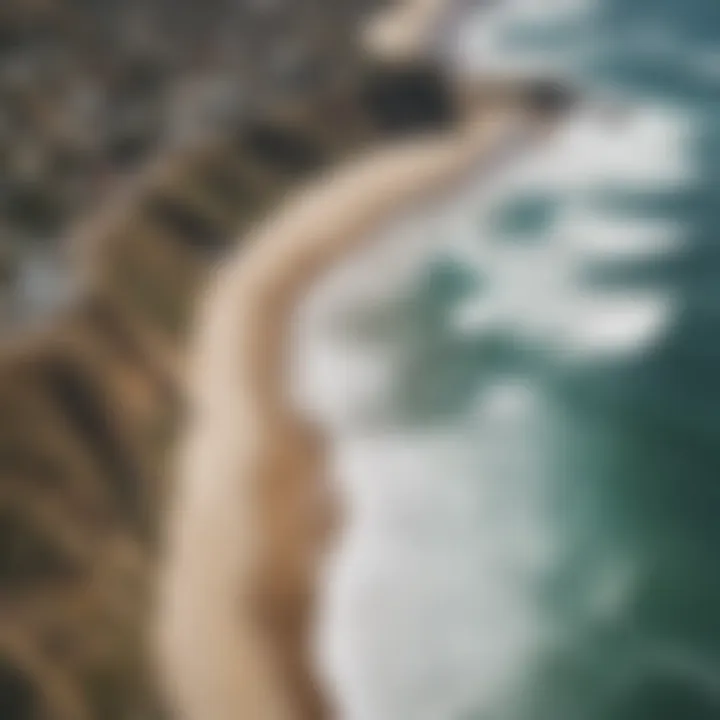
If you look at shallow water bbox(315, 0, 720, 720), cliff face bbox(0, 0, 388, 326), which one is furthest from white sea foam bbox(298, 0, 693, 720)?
cliff face bbox(0, 0, 388, 326)

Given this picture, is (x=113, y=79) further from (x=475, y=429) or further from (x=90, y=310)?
(x=475, y=429)

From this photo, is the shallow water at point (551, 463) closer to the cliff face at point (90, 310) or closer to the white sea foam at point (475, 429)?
the white sea foam at point (475, 429)

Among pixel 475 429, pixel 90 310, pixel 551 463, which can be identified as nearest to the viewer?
pixel 551 463

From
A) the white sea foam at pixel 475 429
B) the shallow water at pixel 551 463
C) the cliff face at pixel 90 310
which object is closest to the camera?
the cliff face at pixel 90 310

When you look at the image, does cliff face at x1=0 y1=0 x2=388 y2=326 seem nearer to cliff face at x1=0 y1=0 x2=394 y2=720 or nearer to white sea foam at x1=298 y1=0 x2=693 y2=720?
cliff face at x1=0 y1=0 x2=394 y2=720

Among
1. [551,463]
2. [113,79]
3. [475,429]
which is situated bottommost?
[551,463]

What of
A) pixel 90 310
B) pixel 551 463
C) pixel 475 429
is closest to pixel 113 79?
pixel 90 310

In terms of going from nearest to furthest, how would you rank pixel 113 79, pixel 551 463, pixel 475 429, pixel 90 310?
pixel 551 463 → pixel 475 429 → pixel 90 310 → pixel 113 79

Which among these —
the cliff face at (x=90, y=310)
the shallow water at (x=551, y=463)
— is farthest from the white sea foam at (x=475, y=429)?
the cliff face at (x=90, y=310)

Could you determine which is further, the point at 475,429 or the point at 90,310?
the point at 90,310

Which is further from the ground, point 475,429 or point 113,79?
point 113,79
